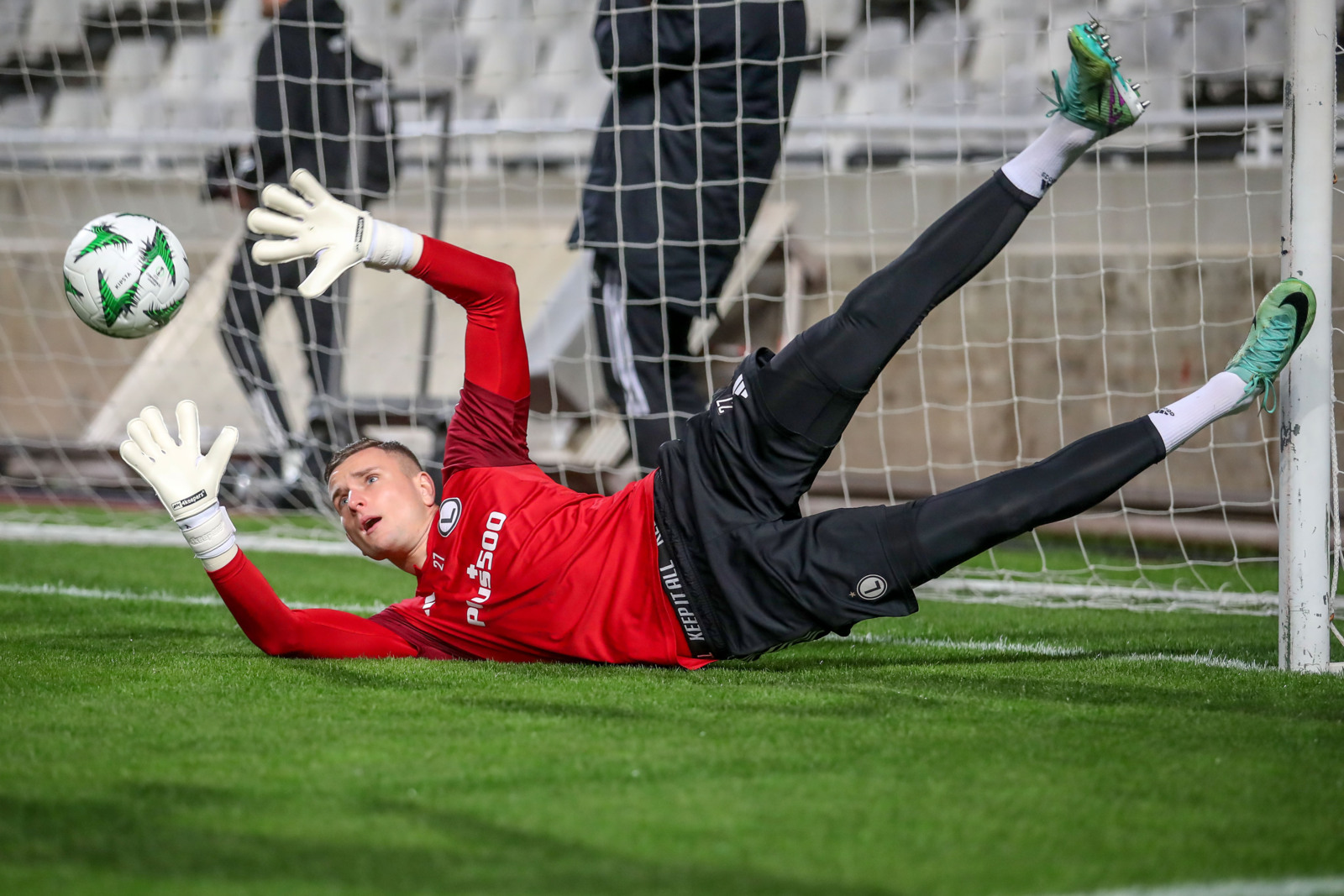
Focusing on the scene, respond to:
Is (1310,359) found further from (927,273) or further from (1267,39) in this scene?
(1267,39)

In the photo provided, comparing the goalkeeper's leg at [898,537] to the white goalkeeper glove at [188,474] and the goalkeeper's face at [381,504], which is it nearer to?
the goalkeeper's face at [381,504]

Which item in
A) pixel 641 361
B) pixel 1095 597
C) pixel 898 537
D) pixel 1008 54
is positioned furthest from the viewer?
pixel 1008 54

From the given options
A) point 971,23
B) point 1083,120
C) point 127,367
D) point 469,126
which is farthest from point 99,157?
point 1083,120

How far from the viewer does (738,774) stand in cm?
202

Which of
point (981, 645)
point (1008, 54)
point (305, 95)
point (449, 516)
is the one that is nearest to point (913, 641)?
point (981, 645)

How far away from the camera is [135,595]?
437cm

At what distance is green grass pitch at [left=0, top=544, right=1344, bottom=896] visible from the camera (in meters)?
1.60

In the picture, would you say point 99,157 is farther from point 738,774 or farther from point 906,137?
point 738,774

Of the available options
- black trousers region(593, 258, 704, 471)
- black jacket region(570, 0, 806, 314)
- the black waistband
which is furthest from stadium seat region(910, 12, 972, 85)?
the black waistband

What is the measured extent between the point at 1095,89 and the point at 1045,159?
0.18m

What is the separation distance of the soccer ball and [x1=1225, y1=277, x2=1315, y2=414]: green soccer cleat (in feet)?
8.35

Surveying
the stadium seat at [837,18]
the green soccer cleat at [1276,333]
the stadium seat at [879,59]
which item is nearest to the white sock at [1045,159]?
the green soccer cleat at [1276,333]

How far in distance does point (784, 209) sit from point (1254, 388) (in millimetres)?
4946

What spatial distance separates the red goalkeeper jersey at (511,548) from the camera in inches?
114
